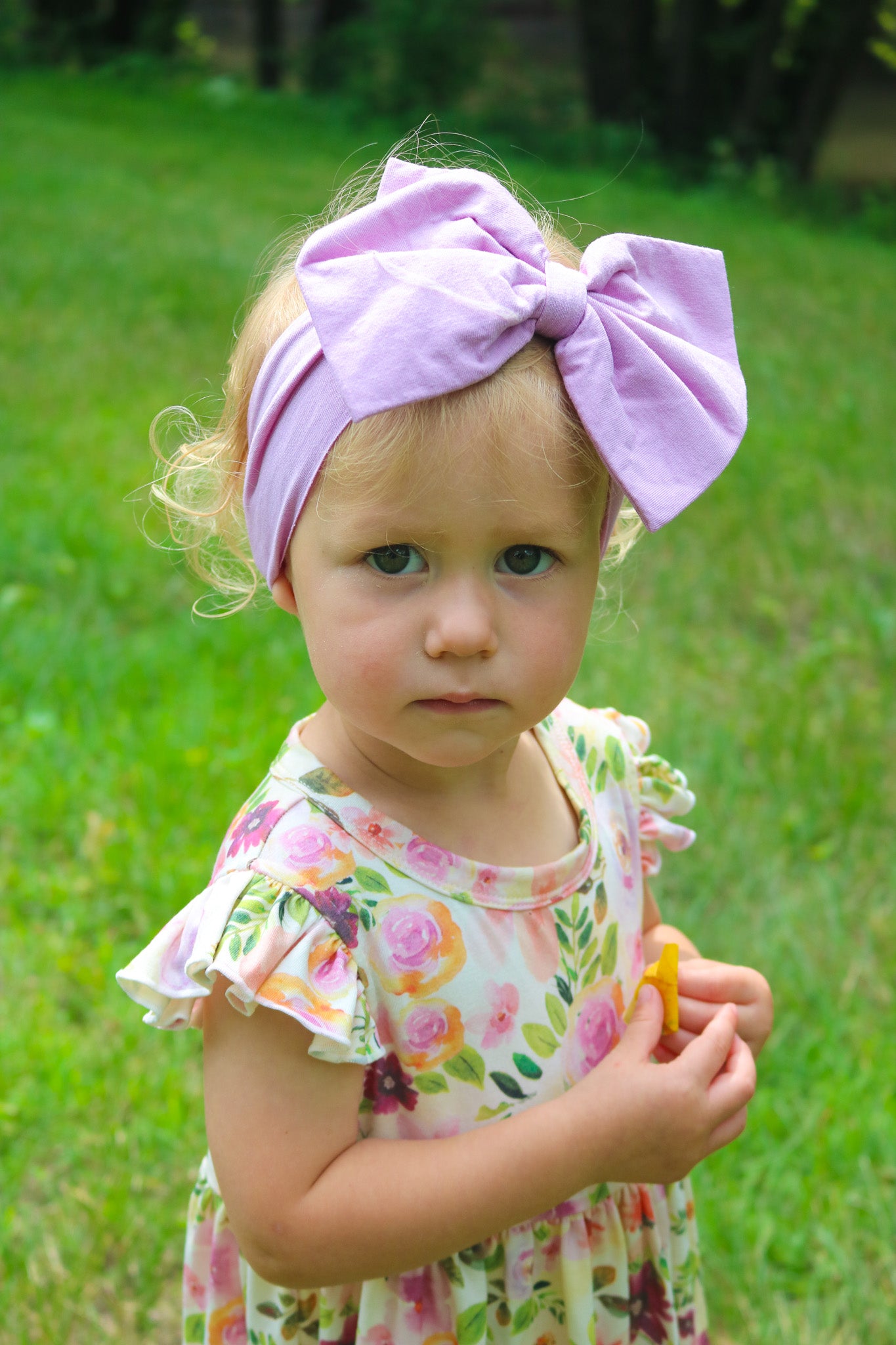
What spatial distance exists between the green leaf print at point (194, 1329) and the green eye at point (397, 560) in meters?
0.94

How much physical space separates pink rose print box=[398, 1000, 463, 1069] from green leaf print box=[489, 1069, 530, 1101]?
5cm

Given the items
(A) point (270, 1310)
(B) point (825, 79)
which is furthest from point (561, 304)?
(B) point (825, 79)

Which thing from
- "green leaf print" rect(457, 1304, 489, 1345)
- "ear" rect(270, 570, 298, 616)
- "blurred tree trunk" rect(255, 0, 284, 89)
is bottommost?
"blurred tree trunk" rect(255, 0, 284, 89)

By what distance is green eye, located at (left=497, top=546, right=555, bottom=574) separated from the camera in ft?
3.75

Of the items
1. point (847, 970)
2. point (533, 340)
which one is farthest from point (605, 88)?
point (533, 340)

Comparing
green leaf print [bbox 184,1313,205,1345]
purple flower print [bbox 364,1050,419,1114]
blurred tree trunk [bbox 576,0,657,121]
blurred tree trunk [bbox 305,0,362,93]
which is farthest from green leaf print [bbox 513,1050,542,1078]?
blurred tree trunk [bbox 305,0,362,93]

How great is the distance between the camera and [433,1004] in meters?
1.24

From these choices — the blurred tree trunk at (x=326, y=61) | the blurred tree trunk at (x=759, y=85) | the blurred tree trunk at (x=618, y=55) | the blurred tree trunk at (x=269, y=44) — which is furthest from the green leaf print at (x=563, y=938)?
the blurred tree trunk at (x=269, y=44)

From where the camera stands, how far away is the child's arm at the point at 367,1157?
114 cm

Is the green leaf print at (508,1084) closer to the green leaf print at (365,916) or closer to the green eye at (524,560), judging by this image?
the green leaf print at (365,916)

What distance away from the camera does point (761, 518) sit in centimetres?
416

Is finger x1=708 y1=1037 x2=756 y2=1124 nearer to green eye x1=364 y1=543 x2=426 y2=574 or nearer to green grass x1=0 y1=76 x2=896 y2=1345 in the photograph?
green eye x1=364 y1=543 x2=426 y2=574

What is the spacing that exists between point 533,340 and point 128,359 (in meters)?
4.61

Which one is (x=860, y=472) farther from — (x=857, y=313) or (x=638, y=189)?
(x=638, y=189)
